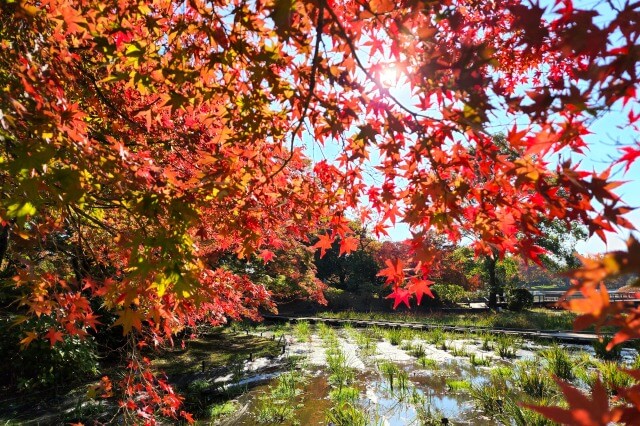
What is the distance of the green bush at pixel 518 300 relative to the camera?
2019 cm

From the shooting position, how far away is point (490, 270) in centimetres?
2045

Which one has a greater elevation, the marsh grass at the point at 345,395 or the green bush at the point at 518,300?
the green bush at the point at 518,300

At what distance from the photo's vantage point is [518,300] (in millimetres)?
20344

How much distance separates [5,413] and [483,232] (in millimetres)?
7782

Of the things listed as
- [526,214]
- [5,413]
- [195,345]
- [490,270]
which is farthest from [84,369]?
[490,270]

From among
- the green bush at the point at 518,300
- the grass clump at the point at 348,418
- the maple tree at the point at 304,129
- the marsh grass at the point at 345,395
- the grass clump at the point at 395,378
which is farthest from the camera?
the green bush at the point at 518,300

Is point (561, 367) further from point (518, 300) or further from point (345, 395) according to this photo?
point (518, 300)

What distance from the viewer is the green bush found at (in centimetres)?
2019

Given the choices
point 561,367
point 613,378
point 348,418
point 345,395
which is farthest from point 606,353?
point 348,418

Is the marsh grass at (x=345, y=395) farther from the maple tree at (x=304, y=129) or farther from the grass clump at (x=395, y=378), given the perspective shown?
the maple tree at (x=304, y=129)

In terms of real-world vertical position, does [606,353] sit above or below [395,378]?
above

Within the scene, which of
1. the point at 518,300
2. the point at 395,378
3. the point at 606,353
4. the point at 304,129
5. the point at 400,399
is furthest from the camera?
the point at 518,300

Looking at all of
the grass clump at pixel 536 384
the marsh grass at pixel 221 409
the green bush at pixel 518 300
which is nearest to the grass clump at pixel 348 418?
the marsh grass at pixel 221 409

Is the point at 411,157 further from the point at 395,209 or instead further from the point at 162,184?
the point at 162,184
